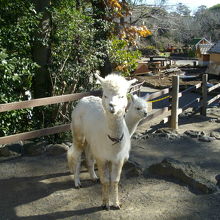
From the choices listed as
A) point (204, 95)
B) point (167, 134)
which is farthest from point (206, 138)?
point (204, 95)

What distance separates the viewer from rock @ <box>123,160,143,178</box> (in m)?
4.78

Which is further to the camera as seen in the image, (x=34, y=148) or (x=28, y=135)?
(x=34, y=148)

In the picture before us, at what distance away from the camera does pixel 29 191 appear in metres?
4.33

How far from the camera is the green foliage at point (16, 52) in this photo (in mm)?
5957

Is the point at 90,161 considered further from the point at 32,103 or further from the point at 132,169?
the point at 32,103

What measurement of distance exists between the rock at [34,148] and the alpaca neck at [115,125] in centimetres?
276

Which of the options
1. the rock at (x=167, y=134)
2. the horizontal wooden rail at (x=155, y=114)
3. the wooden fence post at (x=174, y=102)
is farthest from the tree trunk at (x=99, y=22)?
the rock at (x=167, y=134)

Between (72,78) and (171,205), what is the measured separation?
4.24 metres

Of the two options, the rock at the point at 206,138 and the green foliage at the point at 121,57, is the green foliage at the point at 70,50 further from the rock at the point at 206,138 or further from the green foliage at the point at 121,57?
the rock at the point at 206,138

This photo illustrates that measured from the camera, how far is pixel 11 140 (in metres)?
5.12

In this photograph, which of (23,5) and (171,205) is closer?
(171,205)

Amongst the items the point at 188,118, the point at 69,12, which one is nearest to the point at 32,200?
the point at 69,12

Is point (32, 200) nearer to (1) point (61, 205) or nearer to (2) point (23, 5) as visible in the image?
(1) point (61, 205)

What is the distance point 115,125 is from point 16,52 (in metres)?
4.05
